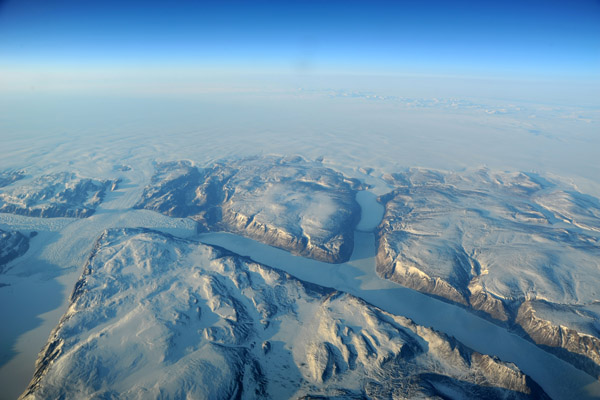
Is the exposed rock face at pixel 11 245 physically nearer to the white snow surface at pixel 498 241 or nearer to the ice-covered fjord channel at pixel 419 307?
the ice-covered fjord channel at pixel 419 307

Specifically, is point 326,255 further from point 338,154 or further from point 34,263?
point 338,154

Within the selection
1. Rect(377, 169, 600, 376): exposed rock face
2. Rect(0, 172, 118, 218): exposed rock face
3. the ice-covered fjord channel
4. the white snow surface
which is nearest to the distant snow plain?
the ice-covered fjord channel

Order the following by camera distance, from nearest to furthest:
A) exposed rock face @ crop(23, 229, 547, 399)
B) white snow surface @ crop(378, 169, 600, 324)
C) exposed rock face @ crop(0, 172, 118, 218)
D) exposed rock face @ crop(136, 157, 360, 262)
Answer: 1. exposed rock face @ crop(23, 229, 547, 399)
2. white snow surface @ crop(378, 169, 600, 324)
3. exposed rock face @ crop(136, 157, 360, 262)
4. exposed rock face @ crop(0, 172, 118, 218)

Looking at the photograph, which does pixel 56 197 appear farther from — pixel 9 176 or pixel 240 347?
pixel 240 347

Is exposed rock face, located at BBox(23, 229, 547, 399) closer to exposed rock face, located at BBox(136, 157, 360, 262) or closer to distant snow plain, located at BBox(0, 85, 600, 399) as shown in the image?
distant snow plain, located at BBox(0, 85, 600, 399)

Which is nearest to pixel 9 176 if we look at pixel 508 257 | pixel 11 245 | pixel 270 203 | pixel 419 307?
pixel 11 245
